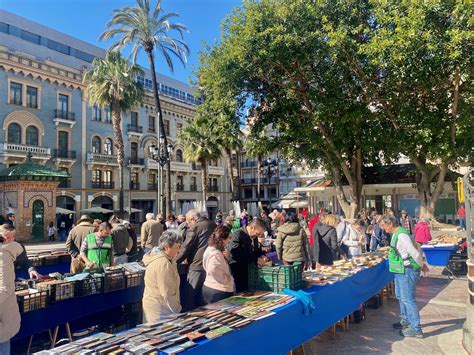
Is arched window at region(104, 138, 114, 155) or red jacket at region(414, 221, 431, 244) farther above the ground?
arched window at region(104, 138, 114, 155)

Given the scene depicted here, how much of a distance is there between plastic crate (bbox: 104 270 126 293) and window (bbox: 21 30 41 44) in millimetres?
38443

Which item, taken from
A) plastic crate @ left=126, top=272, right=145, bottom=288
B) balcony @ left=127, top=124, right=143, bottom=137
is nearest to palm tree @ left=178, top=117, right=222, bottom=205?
balcony @ left=127, top=124, right=143, bottom=137

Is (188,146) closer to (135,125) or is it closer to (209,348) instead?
(135,125)

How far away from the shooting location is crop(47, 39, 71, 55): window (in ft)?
129

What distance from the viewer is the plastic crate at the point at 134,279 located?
625 cm

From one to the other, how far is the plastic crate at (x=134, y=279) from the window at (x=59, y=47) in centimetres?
3984

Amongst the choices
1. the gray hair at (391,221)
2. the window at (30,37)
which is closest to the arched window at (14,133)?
the window at (30,37)

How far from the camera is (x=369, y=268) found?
695 centimetres

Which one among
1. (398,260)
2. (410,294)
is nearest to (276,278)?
(398,260)

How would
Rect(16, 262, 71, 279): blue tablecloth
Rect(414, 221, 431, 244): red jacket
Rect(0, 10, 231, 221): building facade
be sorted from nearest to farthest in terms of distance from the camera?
Rect(16, 262, 71, 279): blue tablecloth
Rect(414, 221, 431, 244): red jacket
Rect(0, 10, 231, 221): building facade

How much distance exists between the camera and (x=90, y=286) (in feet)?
18.6

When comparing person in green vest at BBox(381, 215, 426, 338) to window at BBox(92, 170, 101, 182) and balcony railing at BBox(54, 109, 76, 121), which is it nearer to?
balcony railing at BBox(54, 109, 76, 121)

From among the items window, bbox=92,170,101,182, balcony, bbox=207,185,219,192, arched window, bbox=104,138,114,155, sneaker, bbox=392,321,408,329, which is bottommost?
sneaker, bbox=392,321,408,329

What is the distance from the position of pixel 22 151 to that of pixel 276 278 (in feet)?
99.7
